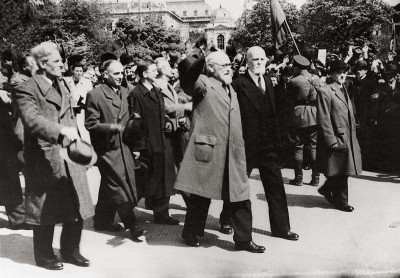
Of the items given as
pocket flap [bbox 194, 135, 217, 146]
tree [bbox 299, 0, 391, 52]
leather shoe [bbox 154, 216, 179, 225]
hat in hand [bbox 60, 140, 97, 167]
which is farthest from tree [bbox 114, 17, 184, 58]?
hat in hand [bbox 60, 140, 97, 167]

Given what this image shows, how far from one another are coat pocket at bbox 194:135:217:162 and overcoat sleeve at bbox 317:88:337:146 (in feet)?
7.68

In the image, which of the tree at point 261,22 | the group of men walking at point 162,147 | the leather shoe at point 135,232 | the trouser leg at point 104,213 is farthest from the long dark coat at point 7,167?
the tree at point 261,22

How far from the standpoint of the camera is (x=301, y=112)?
9.55 metres

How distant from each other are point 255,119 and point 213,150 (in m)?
0.64

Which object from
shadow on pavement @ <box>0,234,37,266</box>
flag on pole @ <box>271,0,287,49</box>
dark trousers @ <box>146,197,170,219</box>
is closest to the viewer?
shadow on pavement @ <box>0,234,37,266</box>

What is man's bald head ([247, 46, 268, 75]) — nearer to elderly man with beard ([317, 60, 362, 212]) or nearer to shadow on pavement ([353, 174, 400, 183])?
elderly man with beard ([317, 60, 362, 212])

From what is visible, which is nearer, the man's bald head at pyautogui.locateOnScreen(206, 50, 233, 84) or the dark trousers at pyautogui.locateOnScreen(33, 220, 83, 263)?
the dark trousers at pyautogui.locateOnScreen(33, 220, 83, 263)

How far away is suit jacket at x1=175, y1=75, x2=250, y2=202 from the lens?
5.89 metres

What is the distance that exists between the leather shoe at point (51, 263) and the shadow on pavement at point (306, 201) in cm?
374

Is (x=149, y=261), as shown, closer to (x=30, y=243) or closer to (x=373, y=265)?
(x=30, y=243)

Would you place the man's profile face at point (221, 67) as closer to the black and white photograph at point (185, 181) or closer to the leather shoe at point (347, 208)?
the black and white photograph at point (185, 181)

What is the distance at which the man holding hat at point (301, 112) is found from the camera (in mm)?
9414

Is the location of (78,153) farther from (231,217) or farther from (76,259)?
(231,217)

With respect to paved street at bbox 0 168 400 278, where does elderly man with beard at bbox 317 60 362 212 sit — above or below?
above
